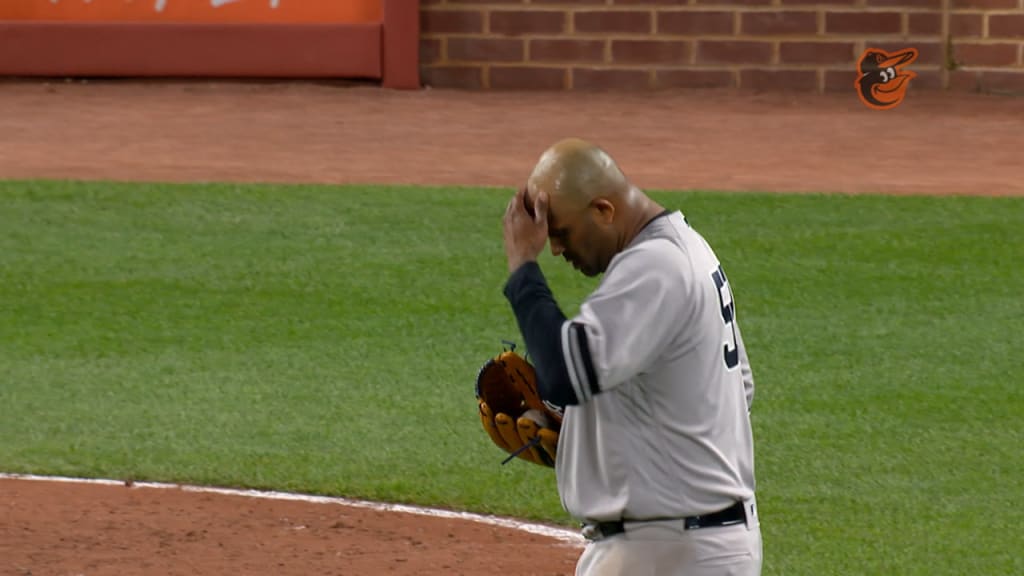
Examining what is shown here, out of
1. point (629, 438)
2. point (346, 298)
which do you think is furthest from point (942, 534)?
point (346, 298)

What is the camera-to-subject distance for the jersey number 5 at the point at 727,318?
3.92m

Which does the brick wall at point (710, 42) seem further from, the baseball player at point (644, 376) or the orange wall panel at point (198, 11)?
the baseball player at point (644, 376)

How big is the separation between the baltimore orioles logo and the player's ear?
48.0 feet

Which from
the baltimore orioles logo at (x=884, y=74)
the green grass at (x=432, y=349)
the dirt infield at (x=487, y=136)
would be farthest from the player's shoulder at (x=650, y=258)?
the baltimore orioles logo at (x=884, y=74)

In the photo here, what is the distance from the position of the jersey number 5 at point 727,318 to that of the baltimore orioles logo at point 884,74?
14.4m

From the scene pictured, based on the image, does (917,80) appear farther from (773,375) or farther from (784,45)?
(773,375)

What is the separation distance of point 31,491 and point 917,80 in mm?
12961

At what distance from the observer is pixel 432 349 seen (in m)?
9.59

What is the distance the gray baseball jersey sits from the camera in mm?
3686

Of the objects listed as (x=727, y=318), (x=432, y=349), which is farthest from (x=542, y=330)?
(x=432, y=349)

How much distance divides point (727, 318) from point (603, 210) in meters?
0.38

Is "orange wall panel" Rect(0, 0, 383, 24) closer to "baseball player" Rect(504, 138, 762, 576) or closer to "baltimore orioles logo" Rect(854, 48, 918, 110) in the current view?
"baltimore orioles logo" Rect(854, 48, 918, 110)

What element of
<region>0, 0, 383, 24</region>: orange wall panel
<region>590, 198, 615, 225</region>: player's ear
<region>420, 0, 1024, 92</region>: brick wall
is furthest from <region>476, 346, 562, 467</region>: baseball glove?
<region>0, 0, 383, 24</region>: orange wall panel

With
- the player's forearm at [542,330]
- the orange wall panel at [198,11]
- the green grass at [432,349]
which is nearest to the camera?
the player's forearm at [542,330]
